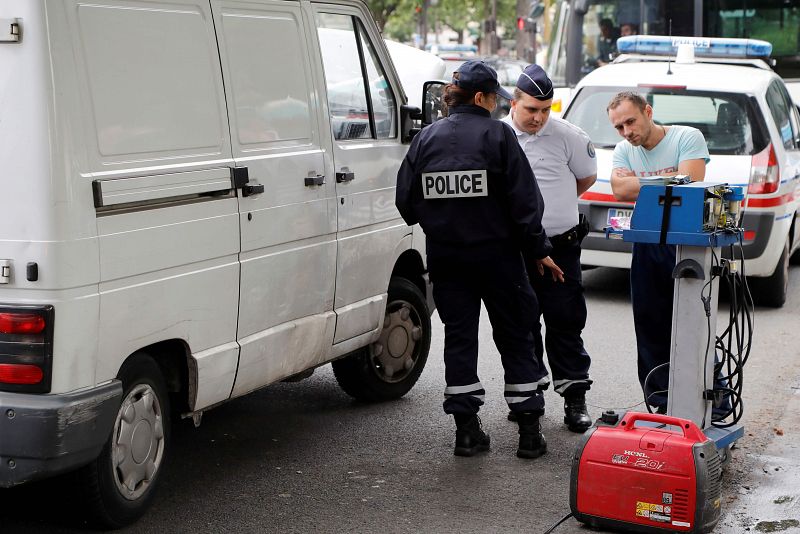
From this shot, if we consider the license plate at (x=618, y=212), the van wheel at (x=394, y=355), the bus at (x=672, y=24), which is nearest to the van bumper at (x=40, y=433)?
the van wheel at (x=394, y=355)

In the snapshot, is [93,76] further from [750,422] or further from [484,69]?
[750,422]

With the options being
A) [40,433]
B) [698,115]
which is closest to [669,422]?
[40,433]

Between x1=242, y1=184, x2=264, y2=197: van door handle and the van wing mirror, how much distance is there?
5.54ft

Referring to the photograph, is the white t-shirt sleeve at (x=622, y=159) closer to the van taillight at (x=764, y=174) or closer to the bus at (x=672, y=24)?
the van taillight at (x=764, y=174)

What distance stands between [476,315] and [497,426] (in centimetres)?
85

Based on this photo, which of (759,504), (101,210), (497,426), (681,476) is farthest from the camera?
(497,426)

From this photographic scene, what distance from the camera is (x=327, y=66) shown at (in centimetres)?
598

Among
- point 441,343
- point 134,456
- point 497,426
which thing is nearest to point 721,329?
point 441,343

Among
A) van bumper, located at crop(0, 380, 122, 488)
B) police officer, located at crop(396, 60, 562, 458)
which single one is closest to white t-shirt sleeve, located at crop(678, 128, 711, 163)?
police officer, located at crop(396, 60, 562, 458)

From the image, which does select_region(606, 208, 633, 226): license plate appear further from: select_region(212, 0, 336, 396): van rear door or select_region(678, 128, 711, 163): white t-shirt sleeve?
select_region(212, 0, 336, 396): van rear door

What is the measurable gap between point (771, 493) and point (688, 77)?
17.5ft

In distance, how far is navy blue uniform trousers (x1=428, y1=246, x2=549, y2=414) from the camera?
5.75 meters

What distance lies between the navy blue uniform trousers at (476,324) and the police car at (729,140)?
393 centimetres

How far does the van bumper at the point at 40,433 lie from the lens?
4.15 metres
